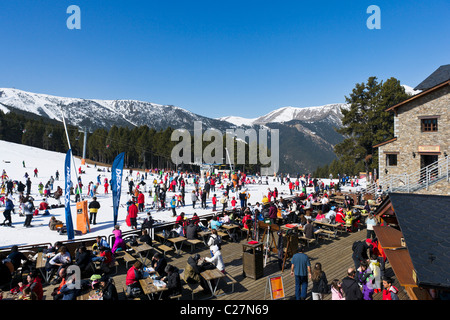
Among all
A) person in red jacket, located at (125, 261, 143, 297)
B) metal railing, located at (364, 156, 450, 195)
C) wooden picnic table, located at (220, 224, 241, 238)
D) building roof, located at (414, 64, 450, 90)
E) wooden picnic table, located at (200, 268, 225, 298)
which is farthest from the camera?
building roof, located at (414, 64, 450, 90)

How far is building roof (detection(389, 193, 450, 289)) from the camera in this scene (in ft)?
12.2

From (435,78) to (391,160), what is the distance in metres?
13.3

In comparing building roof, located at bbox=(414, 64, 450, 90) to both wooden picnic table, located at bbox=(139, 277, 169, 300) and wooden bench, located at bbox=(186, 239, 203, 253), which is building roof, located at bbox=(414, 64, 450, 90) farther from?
wooden picnic table, located at bbox=(139, 277, 169, 300)

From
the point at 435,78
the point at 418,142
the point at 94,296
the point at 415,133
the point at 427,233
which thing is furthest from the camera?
the point at 435,78

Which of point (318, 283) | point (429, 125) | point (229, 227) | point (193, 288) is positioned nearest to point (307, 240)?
point (229, 227)

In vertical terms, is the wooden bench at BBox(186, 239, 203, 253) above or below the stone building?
below

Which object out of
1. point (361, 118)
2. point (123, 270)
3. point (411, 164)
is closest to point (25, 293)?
point (123, 270)

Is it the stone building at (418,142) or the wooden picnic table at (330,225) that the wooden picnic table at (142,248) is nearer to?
the wooden picnic table at (330,225)

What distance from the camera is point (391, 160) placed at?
27.5m

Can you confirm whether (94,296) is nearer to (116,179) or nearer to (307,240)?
(116,179)

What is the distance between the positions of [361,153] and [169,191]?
2972cm

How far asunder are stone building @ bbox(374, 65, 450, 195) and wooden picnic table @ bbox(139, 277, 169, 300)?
20847mm

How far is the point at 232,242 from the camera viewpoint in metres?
14.0

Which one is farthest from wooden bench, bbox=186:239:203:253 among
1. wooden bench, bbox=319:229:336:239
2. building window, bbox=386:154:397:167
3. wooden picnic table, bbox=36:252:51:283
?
building window, bbox=386:154:397:167
